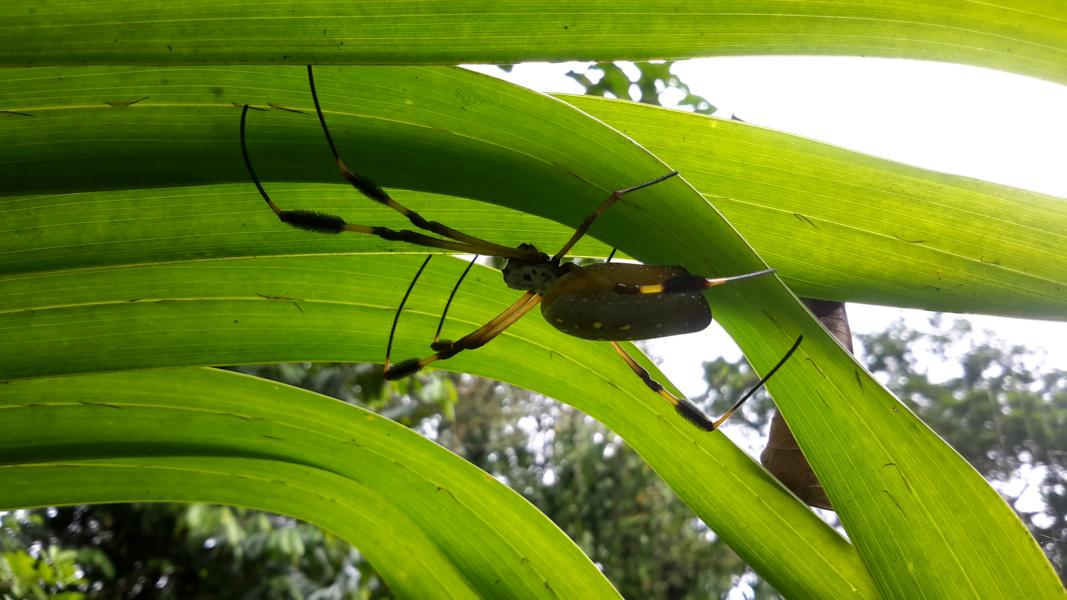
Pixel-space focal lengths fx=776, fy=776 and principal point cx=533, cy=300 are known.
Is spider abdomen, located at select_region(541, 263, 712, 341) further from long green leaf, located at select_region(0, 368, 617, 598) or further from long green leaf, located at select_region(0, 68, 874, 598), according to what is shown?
long green leaf, located at select_region(0, 368, 617, 598)

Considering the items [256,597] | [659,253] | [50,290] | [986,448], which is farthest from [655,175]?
[256,597]

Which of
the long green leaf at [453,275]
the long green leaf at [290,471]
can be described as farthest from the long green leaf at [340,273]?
the long green leaf at [290,471]

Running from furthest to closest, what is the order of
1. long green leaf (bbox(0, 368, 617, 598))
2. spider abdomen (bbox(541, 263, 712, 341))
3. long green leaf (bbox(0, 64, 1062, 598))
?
long green leaf (bbox(0, 368, 617, 598)) → spider abdomen (bbox(541, 263, 712, 341)) → long green leaf (bbox(0, 64, 1062, 598))

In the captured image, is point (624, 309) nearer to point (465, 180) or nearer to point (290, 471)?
point (465, 180)

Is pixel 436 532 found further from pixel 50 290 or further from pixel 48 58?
pixel 48 58

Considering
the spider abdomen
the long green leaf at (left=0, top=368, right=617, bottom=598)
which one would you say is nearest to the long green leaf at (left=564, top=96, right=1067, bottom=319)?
the spider abdomen

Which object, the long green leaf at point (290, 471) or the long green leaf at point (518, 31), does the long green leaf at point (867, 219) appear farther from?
the long green leaf at point (290, 471)
